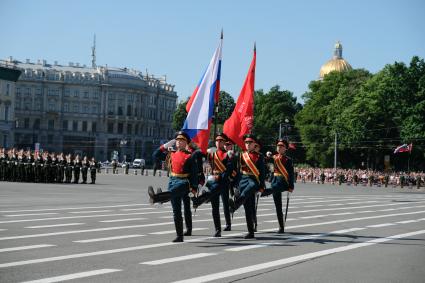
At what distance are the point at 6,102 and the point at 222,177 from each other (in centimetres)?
9021

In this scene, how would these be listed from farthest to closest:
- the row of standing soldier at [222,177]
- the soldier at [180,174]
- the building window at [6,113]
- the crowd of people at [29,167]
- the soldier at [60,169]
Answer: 1. the building window at [6,113]
2. the soldier at [60,169]
3. the crowd of people at [29,167]
4. the row of standing soldier at [222,177]
5. the soldier at [180,174]

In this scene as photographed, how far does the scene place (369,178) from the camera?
2953 inches

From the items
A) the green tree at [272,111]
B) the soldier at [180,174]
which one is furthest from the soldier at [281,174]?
the green tree at [272,111]

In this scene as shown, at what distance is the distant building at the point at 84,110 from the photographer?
15800cm

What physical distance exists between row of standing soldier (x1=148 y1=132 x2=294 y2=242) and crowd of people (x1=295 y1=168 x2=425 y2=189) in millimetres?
56476

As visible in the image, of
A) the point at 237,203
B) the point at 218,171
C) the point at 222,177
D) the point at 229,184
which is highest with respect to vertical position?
the point at 218,171

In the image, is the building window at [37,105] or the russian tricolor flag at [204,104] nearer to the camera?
the russian tricolor flag at [204,104]

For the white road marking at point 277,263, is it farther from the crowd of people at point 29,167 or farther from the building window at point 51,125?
the building window at point 51,125

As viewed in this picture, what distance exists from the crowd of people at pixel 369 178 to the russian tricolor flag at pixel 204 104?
55.6 meters

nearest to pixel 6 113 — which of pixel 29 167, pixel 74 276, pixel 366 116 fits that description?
pixel 366 116

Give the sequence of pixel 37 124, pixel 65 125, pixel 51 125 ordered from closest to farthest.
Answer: pixel 37 124 → pixel 51 125 → pixel 65 125

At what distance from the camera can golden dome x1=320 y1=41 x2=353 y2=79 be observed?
157750 mm

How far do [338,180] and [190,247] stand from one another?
6515 cm

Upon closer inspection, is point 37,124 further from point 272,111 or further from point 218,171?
point 218,171
